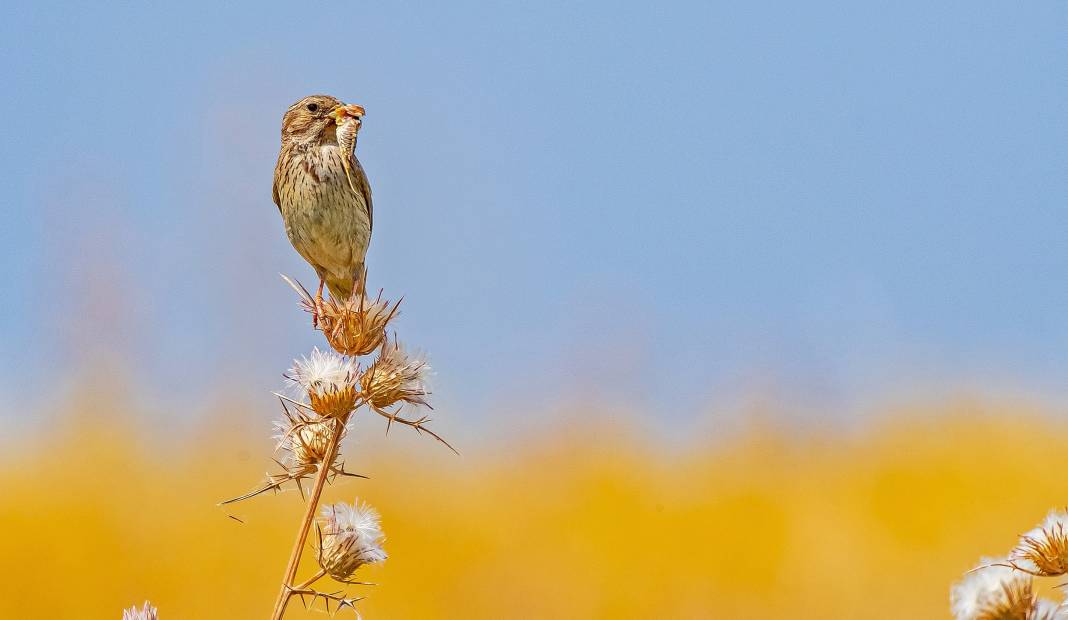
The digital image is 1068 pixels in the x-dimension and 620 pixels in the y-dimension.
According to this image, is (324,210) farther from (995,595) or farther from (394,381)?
(995,595)

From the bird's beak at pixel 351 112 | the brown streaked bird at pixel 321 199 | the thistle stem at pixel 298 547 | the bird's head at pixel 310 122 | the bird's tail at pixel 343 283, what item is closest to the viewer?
the thistle stem at pixel 298 547

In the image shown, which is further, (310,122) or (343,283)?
(343,283)

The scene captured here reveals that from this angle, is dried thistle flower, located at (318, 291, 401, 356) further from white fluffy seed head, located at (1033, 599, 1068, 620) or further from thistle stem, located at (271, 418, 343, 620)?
white fluffy seed head, located at (1033, 599, 1068, 620)

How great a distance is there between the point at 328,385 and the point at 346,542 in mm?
260

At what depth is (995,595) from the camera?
1.78 meters

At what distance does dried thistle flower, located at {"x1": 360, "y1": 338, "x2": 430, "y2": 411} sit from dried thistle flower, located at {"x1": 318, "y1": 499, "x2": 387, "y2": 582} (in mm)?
196

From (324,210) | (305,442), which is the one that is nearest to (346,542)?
(305,442)

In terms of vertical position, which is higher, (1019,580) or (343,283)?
(343,283)

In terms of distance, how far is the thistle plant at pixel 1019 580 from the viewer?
1.77 m

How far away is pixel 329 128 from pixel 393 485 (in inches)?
166

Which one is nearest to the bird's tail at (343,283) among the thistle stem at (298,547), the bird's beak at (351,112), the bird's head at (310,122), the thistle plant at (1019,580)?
the bird's head at (310,122)

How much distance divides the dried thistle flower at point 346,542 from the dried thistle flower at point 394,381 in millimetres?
196

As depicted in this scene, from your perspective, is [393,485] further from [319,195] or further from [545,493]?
[319,195]

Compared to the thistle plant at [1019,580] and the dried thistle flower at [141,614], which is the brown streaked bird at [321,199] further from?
the thistle plant at [1019,580]
